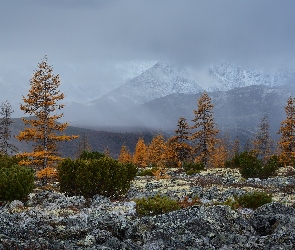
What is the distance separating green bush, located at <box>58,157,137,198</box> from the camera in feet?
59.2

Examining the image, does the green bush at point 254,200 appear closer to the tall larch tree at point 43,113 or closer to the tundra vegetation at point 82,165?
the tundra vegetation at point 82,165

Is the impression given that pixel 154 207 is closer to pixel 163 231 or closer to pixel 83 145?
pixel 163 231

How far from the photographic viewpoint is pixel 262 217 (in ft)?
31.2

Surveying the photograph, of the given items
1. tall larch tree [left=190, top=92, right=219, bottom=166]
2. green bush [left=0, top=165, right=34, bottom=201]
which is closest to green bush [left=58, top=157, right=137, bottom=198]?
green bush [left=0, top=165, right=34, bottom=201]

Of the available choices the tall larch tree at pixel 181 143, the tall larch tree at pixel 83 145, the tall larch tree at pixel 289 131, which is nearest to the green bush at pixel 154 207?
the tall larch tree at pixel 289 131

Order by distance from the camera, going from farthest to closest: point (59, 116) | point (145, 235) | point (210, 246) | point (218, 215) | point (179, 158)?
point (179, 158), point (59, 116), point (218, 215), point (145, 235), point (210, 246)

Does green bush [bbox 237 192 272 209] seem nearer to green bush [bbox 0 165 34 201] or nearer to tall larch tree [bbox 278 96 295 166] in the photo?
green bush [bbox 0 165 34 201]

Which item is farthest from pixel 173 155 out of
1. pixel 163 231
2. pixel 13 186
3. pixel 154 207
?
pixel 163 231

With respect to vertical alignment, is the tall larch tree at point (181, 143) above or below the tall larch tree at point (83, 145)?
above

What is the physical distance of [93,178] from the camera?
18250 millimetres

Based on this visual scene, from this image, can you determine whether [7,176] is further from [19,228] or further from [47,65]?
[47,65]

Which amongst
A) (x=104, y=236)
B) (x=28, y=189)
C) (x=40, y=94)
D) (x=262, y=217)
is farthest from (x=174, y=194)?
(x=40, y=94)

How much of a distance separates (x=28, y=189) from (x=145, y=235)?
9998 millimetres

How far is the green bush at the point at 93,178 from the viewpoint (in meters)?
18.0
